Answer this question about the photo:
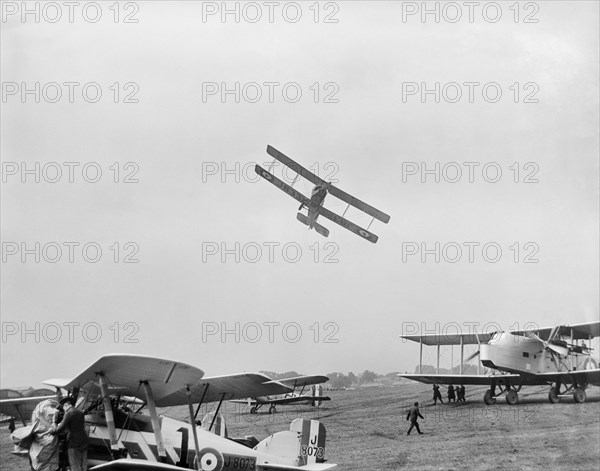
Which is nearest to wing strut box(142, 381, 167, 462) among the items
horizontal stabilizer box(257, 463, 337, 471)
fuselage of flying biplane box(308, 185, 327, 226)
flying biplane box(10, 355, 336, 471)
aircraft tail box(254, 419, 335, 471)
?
flying biplane box(10, 355, 336, 471)

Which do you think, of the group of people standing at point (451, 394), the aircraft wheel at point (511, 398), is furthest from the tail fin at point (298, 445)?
the group of people standing at point (451, 394)

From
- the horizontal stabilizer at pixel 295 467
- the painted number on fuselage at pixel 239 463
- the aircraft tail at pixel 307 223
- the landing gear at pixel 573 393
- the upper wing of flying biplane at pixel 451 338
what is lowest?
the landing gear at pixel 573 393

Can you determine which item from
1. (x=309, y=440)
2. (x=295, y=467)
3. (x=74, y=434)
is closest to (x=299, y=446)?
(x=309, y=440)

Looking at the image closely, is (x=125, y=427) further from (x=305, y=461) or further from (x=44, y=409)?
(x=305, y=461)

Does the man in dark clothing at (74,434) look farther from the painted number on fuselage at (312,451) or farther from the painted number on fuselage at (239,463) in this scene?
the painted number on fuselage at (312,451)

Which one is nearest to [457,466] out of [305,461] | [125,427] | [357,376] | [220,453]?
[305,461]

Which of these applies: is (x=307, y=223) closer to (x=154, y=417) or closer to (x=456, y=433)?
(x=456, y=433)

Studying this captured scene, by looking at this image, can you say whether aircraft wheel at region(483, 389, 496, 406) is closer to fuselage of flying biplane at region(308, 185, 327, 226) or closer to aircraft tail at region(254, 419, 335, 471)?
fuselage of flying biplane at region(308, 185, 327, 226)
